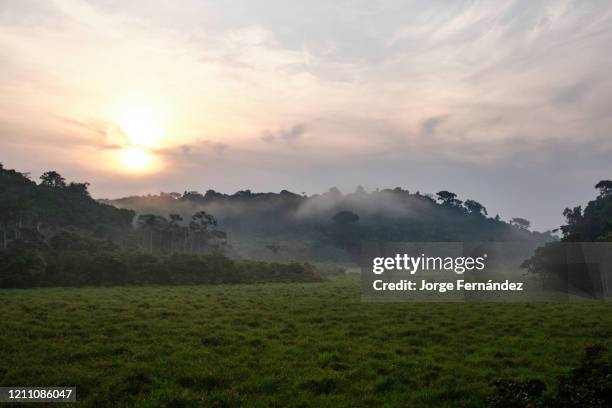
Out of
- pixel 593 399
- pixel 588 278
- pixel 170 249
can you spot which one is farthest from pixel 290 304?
pixel 170 249

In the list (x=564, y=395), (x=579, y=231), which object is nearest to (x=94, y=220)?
(x=579, y=231)

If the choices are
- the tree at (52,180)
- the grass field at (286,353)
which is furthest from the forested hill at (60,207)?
the grass field at (286,353)

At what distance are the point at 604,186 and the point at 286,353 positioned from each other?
10990 cm

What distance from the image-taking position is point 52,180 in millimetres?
144750

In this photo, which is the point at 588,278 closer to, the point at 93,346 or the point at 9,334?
the point at 93,346

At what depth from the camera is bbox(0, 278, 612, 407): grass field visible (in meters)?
13.3

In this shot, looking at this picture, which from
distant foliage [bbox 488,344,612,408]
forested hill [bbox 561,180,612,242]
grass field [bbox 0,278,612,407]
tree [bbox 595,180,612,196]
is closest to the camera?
distant foliage [bbox 488,344,612,408]

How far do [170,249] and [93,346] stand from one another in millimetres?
107024

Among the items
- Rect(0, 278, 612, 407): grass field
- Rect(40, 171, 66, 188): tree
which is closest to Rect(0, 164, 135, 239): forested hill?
Rect(40, 171, 66, 188): tree

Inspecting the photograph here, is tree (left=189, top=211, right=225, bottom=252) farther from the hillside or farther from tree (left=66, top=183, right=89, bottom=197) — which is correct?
tree (left=66, top=183, right=89, bottom=197)

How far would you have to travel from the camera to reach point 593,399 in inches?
356

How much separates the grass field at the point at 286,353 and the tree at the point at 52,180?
428ft

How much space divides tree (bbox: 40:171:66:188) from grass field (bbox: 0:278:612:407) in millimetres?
130408

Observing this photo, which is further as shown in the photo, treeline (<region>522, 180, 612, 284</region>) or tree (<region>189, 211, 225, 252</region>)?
tree (<region>189, 211, 225, 252</region>)
